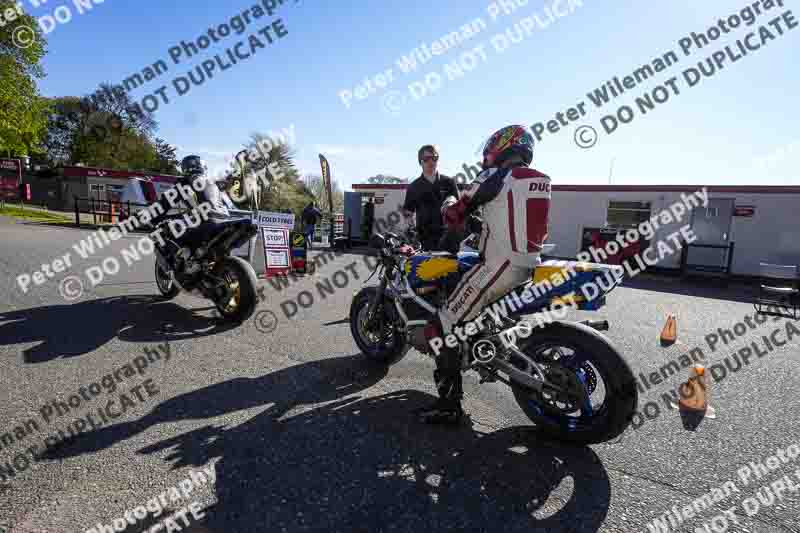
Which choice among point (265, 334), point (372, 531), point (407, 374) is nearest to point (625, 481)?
point (372, 531)

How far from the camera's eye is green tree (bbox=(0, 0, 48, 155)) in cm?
2066

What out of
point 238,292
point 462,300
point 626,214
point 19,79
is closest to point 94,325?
point 238,292

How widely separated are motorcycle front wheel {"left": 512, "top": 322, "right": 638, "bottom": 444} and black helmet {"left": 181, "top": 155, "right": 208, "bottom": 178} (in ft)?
16.2

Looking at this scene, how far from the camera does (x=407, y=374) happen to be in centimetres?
370

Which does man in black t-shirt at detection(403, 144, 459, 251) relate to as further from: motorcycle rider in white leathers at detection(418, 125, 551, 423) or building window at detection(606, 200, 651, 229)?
building window at detection(606, 200, 651, 229)

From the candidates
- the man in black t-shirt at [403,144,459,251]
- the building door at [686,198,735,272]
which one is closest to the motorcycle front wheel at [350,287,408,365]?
the man in black t-shirt at [403,144,459,251]

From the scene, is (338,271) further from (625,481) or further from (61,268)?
(625,481)

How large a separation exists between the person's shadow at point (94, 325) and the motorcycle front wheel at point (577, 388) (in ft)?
12.0

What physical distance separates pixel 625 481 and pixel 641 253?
12.2m

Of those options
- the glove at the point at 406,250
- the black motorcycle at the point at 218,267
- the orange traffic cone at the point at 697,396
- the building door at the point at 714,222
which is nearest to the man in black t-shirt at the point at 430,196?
the glove at the point at 406,250

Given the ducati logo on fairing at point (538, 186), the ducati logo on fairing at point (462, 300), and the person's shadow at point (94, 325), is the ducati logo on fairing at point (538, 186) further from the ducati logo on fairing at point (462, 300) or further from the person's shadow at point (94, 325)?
the person's shadow at point (94, 325)

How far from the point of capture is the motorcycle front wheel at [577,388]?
235 cm

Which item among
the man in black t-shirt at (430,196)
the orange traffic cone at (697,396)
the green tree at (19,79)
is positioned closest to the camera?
the orange traffic cone at (697,396)

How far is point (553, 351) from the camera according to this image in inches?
106
